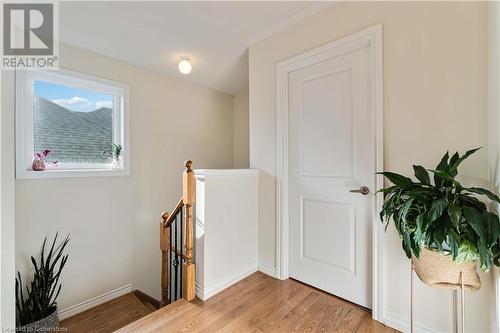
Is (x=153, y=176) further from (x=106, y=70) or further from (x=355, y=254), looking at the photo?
(x=355, y=254)

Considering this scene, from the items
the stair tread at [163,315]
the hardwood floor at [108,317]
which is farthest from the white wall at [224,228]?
the hardwood floor at [108,317]

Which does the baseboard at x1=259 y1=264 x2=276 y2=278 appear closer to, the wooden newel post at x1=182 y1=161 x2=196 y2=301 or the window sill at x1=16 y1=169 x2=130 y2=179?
the wooden newel post at x1=182 y1=161 x2=196 y2=301

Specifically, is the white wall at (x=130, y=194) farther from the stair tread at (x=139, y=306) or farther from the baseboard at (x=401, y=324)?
the baseboard at (x=401, y=324)

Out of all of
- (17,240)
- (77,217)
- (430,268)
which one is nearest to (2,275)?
(17,240)

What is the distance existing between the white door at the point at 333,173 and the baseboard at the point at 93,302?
2.03 metres

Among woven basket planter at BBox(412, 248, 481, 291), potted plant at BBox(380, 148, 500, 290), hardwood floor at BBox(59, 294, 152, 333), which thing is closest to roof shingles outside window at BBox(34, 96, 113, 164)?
hardwood floor at BBox(59, 294, 152, 333)

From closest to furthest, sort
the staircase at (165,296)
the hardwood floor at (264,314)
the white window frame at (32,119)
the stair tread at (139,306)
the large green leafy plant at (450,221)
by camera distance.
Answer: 1. the large green leafy plant at (450,221)
2. the hardwood floor at (264,314)
3. the staircase at (165,296)
4. the white window frame at (32,119)
5. the stair tread at (139,306)

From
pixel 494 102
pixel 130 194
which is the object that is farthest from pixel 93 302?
pixel 494 102

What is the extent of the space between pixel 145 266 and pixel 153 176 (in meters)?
1.15

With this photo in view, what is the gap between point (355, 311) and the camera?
65.2 inches

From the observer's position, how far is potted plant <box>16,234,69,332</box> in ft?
6.14

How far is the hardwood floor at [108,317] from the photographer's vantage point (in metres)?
2.17

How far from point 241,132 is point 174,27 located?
1932 mm

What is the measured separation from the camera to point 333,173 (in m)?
1.85
